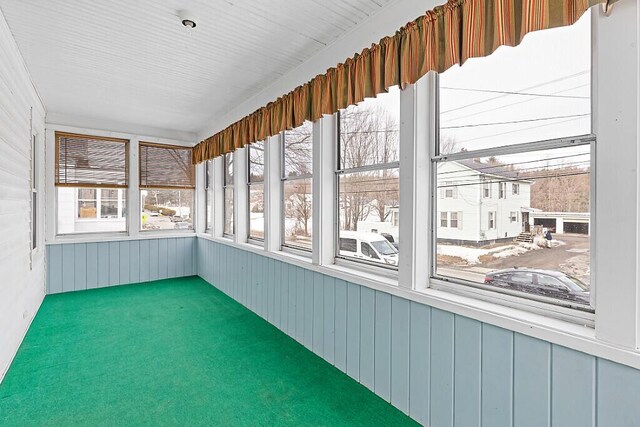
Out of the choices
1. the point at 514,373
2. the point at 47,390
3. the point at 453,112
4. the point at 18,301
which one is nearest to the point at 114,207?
the point at 18,301

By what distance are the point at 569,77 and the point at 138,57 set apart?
3.11 m

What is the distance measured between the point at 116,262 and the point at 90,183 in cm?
125

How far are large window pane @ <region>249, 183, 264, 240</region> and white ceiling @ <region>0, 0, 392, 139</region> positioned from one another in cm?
110

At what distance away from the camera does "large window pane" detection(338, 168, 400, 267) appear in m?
2.32

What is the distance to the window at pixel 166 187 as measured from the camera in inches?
211

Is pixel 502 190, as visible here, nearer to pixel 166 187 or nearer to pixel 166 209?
pixel 166 187

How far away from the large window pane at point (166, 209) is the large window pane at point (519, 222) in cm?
490

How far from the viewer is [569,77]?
1.44 metres

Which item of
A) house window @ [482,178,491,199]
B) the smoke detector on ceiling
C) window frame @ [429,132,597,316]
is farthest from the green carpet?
the smoke detector on ceiling

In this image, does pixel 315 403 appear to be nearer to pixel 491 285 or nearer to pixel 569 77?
pixel 491 285

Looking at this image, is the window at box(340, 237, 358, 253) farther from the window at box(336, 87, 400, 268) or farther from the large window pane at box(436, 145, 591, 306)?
the large window pane at box(436, 145, 591, 306)

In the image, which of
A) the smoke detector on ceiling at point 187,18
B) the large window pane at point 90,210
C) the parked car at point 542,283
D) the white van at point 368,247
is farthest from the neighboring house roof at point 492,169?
the large window pane at point 90,210

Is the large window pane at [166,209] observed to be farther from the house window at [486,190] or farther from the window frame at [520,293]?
the house window at [486,190]

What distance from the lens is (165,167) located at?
18.2ft
